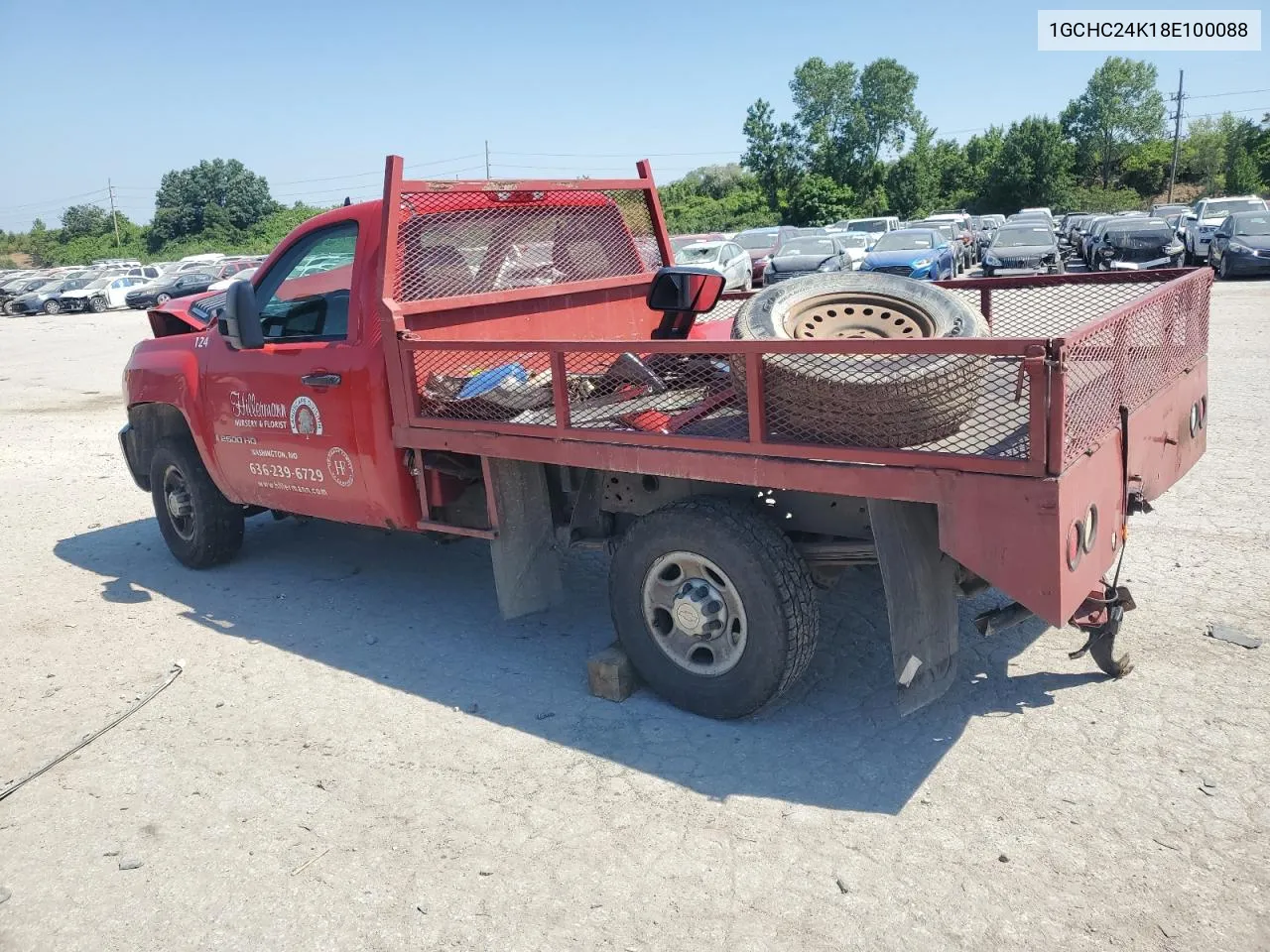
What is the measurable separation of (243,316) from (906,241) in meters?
19.5

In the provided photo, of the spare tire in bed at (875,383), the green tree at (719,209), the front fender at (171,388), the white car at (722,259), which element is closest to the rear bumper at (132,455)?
the front fender at (171,388)

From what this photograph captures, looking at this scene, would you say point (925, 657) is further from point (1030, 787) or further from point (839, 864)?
point (839, 864)

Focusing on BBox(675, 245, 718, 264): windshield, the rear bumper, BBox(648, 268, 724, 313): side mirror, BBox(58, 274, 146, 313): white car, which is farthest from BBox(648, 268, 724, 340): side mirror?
BBox(58, 274, 146, 313): white car

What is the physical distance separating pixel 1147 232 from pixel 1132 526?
68.0 ft

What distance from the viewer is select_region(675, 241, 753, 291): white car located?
21.1 meters

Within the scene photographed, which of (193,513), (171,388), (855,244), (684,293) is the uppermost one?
(684,293)

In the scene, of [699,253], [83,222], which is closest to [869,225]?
[699,253]

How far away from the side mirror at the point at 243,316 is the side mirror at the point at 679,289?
6.52 ft

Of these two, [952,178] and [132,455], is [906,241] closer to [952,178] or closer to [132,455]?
[132,455]

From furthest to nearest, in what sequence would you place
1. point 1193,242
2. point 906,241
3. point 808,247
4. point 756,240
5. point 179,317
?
1. point 756,240
2. point 1193,242
3. point 808,247
4. point 906,241
5. point 179,317

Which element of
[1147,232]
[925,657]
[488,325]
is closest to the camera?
[925,657]

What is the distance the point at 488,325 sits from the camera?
5156 millimetres

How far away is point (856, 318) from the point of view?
448 centimetres

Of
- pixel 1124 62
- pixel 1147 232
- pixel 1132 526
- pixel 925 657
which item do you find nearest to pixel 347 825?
pixel 925 657
